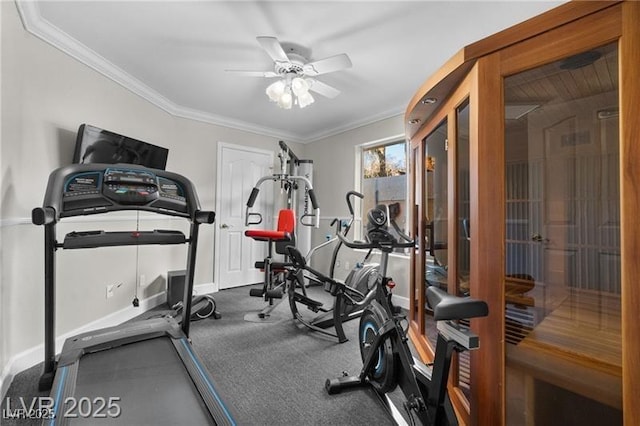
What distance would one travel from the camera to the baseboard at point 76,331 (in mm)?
1731

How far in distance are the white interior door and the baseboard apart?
457 mm

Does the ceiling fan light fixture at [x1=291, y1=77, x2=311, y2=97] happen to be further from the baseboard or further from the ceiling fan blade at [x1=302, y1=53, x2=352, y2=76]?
the baseboard

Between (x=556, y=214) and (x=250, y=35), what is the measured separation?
2401mm

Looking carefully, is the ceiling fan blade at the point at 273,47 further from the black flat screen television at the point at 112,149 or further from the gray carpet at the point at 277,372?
the gray carpet at the point at 277,372

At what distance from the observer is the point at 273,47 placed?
1.99 metres

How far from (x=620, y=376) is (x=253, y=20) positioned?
108 inches

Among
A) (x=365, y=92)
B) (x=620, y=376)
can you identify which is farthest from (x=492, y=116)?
(x=365, y=92)

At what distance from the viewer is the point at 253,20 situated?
2010 millimetres

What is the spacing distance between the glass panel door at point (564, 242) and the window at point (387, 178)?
7.88 feet

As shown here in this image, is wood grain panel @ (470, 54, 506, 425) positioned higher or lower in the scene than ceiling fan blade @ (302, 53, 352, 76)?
lower

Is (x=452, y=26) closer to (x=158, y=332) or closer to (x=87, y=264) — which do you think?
(x=158, y=332)

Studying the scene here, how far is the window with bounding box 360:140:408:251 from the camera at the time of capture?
372cm

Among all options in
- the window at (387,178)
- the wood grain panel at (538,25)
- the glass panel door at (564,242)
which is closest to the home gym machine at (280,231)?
the window at (387,178)

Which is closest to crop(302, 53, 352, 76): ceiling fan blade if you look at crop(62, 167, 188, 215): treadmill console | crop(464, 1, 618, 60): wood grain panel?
crop(464, 1, 618, 60): wood grain panel
